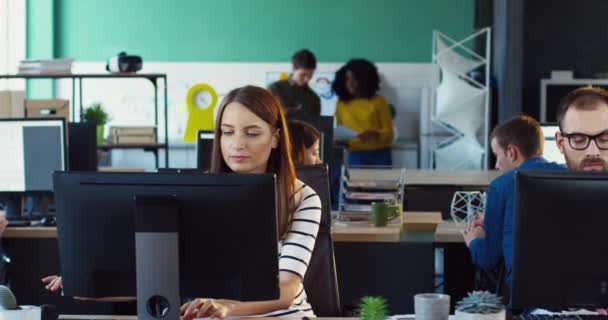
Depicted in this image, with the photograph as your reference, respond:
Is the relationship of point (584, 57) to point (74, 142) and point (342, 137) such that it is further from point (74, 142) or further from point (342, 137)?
point (74, 142)

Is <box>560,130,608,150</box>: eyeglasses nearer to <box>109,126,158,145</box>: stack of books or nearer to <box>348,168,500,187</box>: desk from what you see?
<box>348,168,500,187</box>: desk

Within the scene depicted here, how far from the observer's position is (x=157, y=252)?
8.04 feet

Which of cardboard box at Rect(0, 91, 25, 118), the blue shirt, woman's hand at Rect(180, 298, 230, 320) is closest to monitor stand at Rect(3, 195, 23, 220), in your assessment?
cardboard box at Rect(0, 91, 25, 118)

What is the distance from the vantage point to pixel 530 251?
7.88ft

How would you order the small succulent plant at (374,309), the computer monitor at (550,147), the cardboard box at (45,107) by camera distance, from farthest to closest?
the cardboard box at (45,107) → the computer monitor at (550,147) → the small succulent plant at (374,309)

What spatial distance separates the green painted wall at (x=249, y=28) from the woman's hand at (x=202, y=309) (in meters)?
7.25

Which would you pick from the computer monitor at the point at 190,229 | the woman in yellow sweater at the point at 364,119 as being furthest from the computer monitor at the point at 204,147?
the woman in yellow sweater at the point at 364,119

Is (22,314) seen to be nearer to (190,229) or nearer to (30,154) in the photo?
(190,229)

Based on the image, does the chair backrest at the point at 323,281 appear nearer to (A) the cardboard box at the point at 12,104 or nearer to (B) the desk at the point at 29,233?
(B) the desk at the point at 29,233

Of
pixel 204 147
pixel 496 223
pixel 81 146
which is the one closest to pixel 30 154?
pixel 81 146

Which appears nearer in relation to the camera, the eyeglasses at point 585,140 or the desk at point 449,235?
the eyeglasses at point 585,140

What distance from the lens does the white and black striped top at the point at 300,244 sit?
9.77 ft

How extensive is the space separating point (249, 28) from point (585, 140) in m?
7.21

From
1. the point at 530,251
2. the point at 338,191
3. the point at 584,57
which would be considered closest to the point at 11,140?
the point at 338,191
